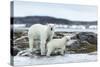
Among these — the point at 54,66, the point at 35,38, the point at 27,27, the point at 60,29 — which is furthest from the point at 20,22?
the point at 54,66

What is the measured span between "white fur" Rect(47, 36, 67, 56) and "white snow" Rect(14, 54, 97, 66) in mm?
74

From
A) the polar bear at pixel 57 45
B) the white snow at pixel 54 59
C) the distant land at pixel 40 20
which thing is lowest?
the white snow at pixel 54 59

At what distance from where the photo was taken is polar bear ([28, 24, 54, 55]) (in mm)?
2187

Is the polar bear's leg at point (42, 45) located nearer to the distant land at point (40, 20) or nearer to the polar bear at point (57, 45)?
the polar bear at point (57, 45)

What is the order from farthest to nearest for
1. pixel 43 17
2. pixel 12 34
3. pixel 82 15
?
pixel 82 15
pixel 43 17
pixel 12 34

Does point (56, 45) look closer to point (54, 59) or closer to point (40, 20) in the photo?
point (54, 59)

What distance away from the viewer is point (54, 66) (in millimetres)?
2285

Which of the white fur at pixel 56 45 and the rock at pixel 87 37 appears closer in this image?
the white fur at pixel 56 45

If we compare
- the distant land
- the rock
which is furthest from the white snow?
the distant land

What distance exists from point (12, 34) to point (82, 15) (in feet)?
3.07

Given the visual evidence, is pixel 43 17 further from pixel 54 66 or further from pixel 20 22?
pixel 54 66

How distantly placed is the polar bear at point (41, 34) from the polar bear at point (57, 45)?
56mm

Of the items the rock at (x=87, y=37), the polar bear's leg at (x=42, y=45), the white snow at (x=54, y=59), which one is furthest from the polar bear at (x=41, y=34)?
the rock at (x=87, y=37)

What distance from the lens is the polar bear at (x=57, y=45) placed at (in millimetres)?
2260
